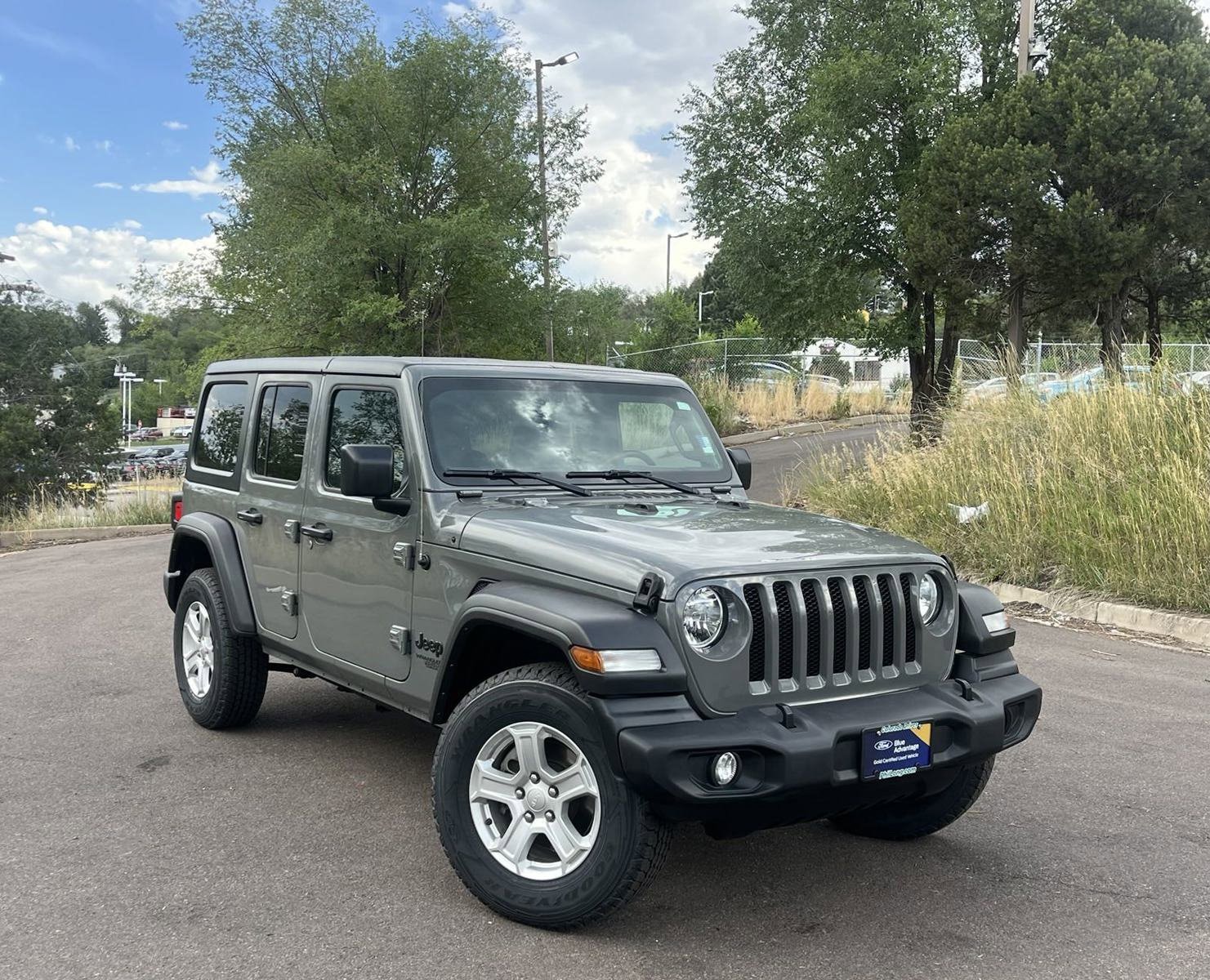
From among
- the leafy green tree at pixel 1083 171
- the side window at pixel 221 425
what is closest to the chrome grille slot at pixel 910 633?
the side window at pixel 221 425

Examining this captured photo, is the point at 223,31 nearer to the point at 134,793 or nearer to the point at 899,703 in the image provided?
the point at 134,793

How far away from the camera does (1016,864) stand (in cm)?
419

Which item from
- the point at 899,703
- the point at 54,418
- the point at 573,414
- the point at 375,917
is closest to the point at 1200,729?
the point at 899,703

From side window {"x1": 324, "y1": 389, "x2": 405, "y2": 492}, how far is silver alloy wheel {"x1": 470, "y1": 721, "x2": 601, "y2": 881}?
1.29 metres

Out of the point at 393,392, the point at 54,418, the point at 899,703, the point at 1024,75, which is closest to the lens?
the point at 899,703

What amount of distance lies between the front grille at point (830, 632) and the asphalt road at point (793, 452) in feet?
30.6

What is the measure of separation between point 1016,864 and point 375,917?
235cm

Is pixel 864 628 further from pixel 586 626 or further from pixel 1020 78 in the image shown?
pixel 1020 78

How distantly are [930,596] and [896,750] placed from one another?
0.67 metres

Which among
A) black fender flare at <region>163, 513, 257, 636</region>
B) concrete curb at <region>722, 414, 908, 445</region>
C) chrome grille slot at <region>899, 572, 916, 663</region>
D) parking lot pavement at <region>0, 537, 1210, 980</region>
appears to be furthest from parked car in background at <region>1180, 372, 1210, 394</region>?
concrete curb at <region>722, 414, 908, 445</region>

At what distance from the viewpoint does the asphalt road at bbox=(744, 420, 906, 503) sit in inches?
545

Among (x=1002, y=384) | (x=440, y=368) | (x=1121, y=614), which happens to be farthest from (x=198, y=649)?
(x=1002, y=384)

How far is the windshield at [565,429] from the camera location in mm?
4535

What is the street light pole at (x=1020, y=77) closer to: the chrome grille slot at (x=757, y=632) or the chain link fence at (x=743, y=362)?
the chain link fence at (x=743, y=362)
